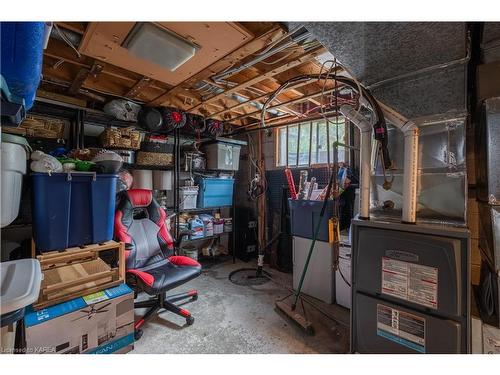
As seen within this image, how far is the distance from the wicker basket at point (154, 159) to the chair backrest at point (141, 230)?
468 mm

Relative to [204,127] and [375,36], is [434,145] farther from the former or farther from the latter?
[204,127]

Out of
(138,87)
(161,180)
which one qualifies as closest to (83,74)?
(138,87)

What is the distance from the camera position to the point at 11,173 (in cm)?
126

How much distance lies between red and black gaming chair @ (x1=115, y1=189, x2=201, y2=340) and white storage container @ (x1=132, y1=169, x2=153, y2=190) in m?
0.34

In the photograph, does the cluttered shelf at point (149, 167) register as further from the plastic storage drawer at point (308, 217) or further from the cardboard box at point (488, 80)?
the cardboard box at point (488, 80)

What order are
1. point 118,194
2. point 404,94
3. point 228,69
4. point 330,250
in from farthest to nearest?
point 330,250, point 118,194, point 228,69, point 404,94

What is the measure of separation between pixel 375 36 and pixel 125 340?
2.51m

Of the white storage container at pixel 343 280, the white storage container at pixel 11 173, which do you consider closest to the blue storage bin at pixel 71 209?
the white storage container at pixel 11 173

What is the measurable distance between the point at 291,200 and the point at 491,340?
6.29 feet

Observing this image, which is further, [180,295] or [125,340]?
[180,295]

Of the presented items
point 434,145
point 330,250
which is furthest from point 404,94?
point 330,250

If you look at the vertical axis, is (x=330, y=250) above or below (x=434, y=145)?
below

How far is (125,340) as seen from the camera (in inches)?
63.8

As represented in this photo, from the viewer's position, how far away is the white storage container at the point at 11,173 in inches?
47.4
